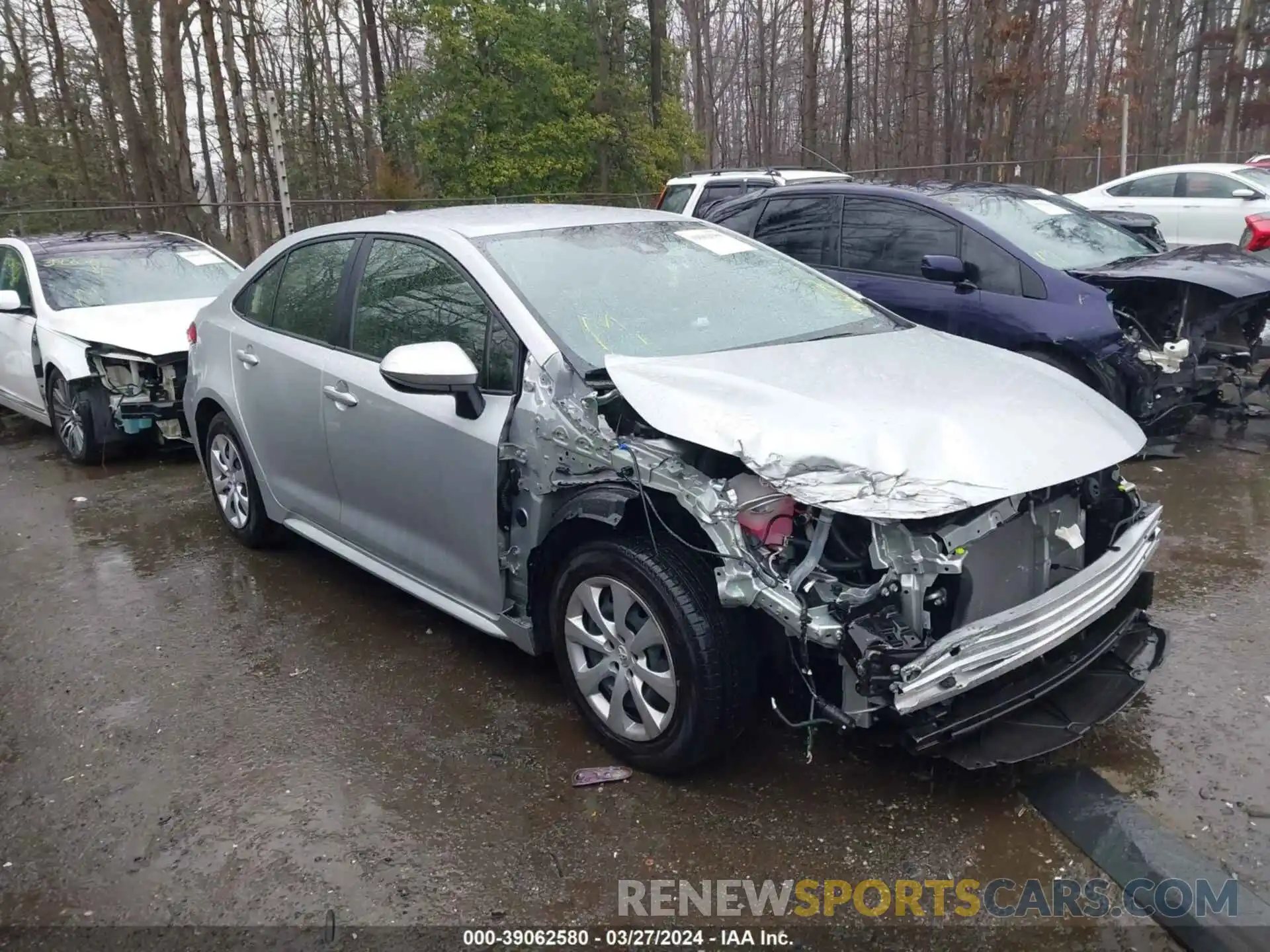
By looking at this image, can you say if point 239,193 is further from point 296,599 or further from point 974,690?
point 974,690

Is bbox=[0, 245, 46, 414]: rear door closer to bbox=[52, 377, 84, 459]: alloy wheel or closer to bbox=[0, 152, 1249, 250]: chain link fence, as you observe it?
bbox=[52, 377, 84, 459]: alloy wheel

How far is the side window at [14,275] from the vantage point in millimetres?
7887

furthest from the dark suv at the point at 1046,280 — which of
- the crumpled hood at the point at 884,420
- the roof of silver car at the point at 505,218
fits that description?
the crumpled hood at the point at 884,420

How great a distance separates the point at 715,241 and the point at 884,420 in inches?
69.9

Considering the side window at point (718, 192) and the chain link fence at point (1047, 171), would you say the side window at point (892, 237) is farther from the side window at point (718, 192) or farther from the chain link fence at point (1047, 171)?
the chain link fence at point (1047, 171)

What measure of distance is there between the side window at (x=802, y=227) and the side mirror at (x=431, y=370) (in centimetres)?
445

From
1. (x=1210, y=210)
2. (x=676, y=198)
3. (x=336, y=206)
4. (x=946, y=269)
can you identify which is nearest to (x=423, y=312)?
(x=946, y=269)

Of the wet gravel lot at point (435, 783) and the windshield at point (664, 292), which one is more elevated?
the windshield at point (664, 292)

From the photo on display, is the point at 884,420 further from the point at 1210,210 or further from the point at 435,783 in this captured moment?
the point at 1210,210

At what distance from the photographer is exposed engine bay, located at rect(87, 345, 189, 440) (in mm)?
7004

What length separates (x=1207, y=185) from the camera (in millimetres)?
12680

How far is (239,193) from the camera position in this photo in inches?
919

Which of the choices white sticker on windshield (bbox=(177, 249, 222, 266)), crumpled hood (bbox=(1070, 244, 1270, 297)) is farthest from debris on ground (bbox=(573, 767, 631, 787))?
white sticker on windshield (bbox=(177, 249, 222, 266))

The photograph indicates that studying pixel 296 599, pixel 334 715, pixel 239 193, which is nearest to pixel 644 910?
pixel 334 715
